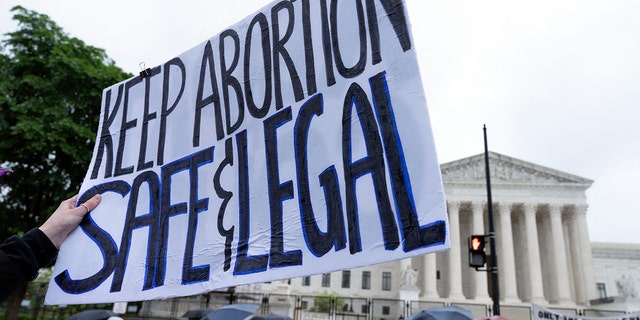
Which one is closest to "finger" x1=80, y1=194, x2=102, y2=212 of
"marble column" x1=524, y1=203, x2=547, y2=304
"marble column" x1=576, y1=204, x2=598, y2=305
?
"marble column" x1=524, y1=203, x2=547, y2=304

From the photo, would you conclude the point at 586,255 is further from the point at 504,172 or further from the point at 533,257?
the point at 504,172

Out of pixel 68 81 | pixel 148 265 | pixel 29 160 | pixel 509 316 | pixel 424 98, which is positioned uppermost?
pixel 68 81

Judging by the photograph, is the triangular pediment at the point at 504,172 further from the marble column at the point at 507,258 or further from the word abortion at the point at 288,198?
the word abortion at the point at 288,198

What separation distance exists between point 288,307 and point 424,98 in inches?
974

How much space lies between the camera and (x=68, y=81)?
1659cm

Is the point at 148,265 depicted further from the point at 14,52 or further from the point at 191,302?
the point at 191,302

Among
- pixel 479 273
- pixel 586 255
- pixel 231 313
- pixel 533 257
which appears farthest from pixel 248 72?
pixel 586 255

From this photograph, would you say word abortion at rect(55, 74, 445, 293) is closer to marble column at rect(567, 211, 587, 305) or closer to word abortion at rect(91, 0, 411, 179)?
word abortion at rect(91, 0, 411, 179)

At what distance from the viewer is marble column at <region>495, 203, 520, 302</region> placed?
168 ft

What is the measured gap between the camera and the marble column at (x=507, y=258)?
5122 cm

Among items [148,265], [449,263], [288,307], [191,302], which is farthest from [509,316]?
[148,265]

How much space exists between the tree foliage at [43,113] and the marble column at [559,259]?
167ft

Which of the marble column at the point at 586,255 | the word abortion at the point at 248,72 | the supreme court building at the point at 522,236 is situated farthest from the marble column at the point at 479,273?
the word abortion at the point at 248,72

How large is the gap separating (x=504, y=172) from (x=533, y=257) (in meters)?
10.1
